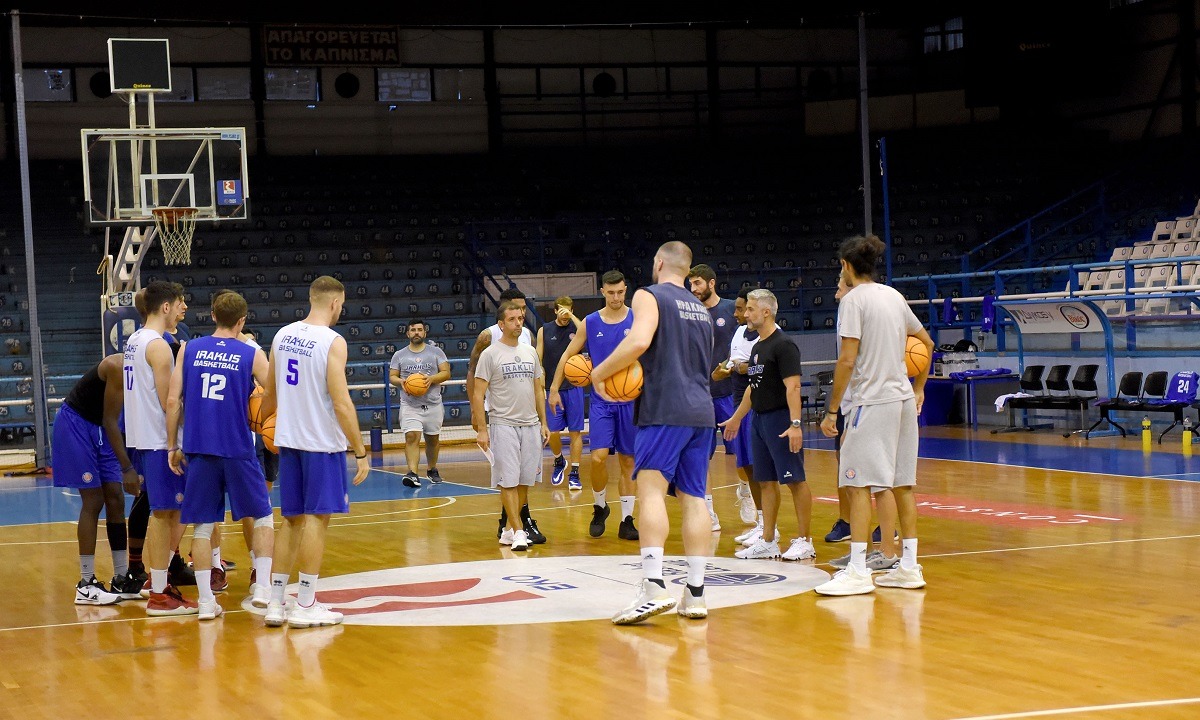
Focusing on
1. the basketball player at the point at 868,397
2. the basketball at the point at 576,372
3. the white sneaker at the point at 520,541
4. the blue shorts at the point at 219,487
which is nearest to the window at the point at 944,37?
the basketball at the point at 576,372

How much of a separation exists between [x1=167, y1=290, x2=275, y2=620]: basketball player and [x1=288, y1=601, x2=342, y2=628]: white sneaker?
0.54 meters

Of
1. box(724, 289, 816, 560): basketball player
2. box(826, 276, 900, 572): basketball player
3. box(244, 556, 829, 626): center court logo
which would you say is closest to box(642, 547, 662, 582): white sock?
box(244, 556, 829, 626): center court logo

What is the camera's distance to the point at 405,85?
29.7 meters

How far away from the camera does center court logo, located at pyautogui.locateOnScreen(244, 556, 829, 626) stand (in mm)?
7297

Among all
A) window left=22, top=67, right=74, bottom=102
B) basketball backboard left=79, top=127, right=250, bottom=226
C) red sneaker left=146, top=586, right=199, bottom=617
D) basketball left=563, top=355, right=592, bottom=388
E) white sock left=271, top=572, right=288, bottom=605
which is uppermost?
window left=22, top=67, right=74, bottom=102

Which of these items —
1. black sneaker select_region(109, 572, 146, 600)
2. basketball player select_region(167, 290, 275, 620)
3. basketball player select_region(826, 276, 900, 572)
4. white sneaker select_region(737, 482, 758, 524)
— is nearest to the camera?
basketball player select_region(167, 290, 275, 620)

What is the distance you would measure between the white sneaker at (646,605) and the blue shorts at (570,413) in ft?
22.3

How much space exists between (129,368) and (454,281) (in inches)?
678

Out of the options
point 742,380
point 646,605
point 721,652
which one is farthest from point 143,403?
point 742,380

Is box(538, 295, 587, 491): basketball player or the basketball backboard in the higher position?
the basketball backboard

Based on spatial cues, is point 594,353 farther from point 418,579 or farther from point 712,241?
point 712,241

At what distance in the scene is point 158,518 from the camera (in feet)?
25.6

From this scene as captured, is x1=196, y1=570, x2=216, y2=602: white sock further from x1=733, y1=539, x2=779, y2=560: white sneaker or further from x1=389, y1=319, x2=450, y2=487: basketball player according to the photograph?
x1=389, y1=319, x2=450, y2=487: basketball player

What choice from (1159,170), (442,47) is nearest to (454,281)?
(442,47)
